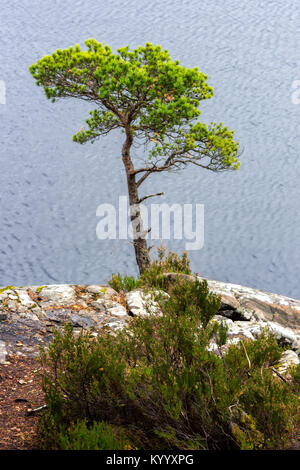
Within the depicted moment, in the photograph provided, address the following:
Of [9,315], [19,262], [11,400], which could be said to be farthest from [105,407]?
[19,262]

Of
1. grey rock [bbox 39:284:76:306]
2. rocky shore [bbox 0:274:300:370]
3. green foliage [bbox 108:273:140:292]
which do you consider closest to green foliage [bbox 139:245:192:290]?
green foliage [bbox 108:273:140:292]

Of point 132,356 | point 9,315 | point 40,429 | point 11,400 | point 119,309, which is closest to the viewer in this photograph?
point 40,429

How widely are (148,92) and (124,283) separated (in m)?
3.11

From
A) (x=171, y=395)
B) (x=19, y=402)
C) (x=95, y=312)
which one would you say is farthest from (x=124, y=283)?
(x=171, y=395)

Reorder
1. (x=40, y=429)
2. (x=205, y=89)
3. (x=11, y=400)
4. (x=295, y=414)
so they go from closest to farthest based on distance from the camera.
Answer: (x=295, y=414) < (x=40, y=429) < (x=11, y=400) < (x=205, y=89)

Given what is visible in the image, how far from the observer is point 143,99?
7164 millimetres

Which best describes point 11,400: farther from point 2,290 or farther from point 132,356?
point 2,290

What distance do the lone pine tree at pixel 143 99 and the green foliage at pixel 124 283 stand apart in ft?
2.18

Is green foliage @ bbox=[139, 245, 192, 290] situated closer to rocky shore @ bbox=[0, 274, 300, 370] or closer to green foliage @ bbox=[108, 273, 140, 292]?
green foliage @ bbox=[108, 273, 140, 292]

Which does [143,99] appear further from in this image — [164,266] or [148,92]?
[164,266]

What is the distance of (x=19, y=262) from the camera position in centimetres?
1109

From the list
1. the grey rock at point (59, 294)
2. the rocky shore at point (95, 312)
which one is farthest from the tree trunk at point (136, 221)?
the grey rock at point (59, 294)

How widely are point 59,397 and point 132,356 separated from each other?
609mm

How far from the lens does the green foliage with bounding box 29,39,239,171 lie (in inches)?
264
